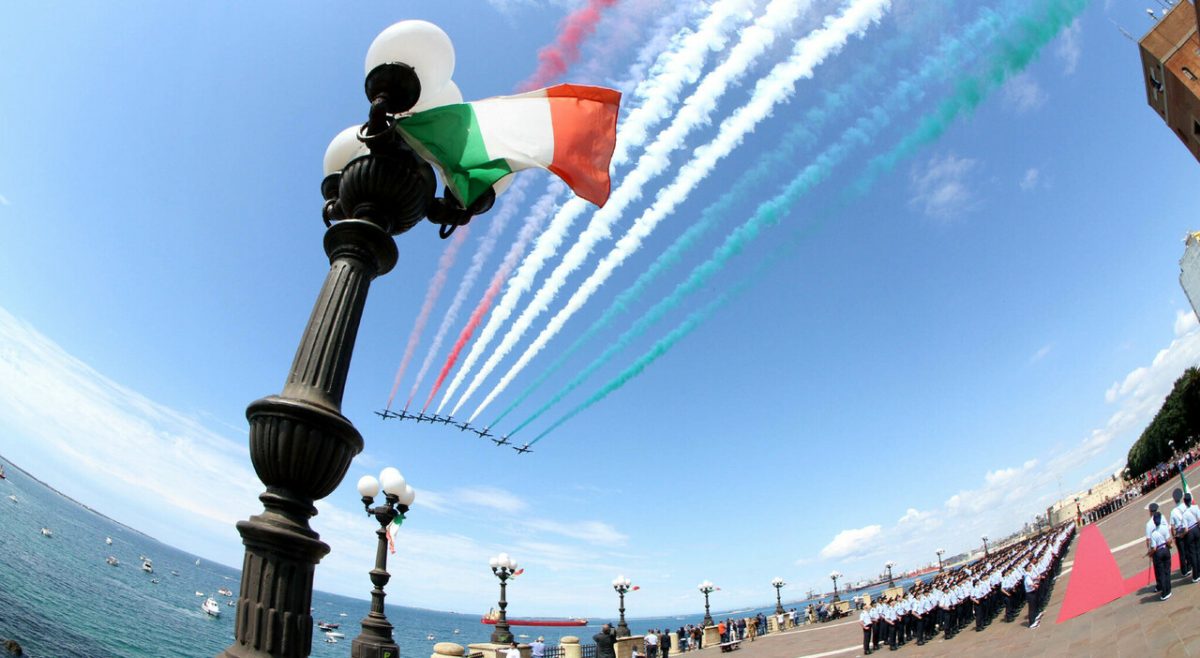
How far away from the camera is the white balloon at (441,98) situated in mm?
4031

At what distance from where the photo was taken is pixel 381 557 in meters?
11.6

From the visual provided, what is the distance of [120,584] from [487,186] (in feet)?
277

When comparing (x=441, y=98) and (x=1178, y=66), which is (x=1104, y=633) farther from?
(x=1178, y=66)

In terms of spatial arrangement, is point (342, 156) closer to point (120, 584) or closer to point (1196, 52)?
point (1196, 52)

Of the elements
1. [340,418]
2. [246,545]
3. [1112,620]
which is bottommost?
[1112,620]

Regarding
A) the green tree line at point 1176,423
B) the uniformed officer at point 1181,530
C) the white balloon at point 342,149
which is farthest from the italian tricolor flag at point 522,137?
the green tree line at point 1176,423

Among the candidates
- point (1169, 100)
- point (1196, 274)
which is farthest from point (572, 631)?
point (1169, 100)

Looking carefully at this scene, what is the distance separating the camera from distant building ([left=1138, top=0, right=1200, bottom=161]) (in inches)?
1687

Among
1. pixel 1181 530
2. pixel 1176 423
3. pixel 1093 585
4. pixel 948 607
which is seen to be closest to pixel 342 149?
pixel 1181 530

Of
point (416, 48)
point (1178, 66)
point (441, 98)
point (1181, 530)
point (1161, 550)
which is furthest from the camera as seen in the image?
point (1178, 66)

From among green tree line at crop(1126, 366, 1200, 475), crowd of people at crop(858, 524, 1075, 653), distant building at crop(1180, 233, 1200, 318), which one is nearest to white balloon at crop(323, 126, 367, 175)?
crowd of people at crop(858, 524, 1075, 653)

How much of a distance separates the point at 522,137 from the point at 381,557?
410 inches

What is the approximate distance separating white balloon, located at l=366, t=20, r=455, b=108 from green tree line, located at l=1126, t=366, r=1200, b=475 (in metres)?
92.7

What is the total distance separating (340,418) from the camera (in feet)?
8.69
